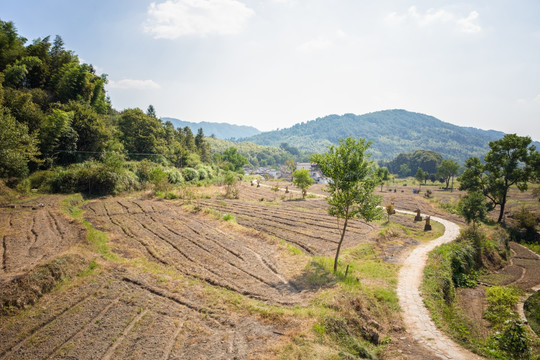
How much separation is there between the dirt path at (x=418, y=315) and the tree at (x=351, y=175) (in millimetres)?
3609

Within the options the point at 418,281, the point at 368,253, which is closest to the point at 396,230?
the point at 368,253

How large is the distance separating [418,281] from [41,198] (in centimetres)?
3116

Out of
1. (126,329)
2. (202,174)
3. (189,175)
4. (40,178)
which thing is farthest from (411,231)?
(202,174)

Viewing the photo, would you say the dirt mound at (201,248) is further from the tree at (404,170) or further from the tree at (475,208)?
the tree at (404,170)

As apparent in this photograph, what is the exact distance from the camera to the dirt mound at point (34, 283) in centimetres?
805

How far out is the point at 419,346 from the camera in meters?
8.30

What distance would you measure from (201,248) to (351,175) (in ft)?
32.8

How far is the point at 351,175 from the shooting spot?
12.5m

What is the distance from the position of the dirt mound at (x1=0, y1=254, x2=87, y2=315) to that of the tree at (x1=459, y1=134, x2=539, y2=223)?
44890 millimetres

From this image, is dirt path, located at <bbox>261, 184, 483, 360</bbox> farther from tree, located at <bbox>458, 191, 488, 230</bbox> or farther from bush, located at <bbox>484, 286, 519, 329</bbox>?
tree, located at <bbox>458, 191, 488, 230</bbox>

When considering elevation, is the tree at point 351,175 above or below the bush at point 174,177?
above

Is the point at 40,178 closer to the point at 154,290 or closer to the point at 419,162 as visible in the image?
the point at 154,290

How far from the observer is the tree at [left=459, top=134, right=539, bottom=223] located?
31.6m

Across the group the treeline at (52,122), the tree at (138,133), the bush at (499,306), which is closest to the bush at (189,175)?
the tree at (138,133)
